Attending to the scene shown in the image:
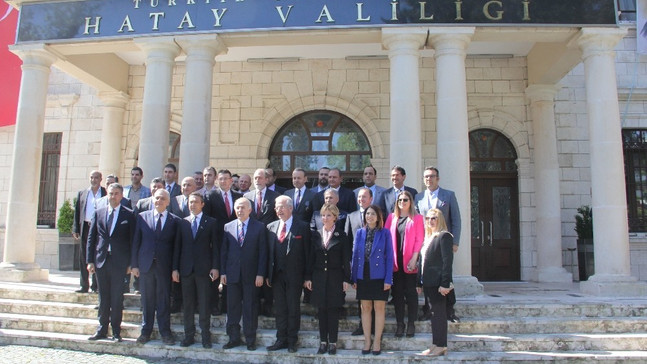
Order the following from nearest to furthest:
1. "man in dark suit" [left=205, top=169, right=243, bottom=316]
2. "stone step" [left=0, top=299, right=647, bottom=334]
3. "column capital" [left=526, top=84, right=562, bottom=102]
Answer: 1. "stone step" [left=0, top=299, right=647, bottom=334]
2. "man in dark suit" [left=205, top=169, right=243, bottom=316]
3. "column capital" [left=526, top=84, right=562, bottom=102]

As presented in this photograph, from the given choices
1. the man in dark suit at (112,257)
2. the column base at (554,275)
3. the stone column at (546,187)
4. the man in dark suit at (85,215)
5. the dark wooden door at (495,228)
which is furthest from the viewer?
the dark wooden door at (495,228)

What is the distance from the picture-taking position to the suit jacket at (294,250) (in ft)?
18.3

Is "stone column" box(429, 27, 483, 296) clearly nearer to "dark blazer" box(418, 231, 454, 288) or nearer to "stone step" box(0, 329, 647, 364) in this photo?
"stone step" box(0, 329, 647, 364)

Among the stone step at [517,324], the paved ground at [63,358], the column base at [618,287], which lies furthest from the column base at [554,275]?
the paved ground at [63,358]

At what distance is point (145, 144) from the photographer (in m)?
8.59

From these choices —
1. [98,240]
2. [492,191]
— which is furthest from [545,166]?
[98,240]

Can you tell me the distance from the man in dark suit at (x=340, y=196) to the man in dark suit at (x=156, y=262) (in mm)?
1894

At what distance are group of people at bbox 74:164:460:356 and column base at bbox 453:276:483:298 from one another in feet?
4.17

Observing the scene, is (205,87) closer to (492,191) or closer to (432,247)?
(432,247)

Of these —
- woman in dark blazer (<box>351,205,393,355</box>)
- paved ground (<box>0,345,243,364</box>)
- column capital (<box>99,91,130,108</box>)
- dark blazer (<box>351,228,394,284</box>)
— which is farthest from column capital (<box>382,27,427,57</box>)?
column capital (<box>99,91,130,108</box>)

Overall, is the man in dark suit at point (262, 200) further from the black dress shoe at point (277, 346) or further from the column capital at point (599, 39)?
the column capital at point (599, 39)

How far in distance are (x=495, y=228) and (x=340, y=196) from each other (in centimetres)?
604

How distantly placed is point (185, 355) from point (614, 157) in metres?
7.41

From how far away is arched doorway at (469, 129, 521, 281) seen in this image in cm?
1115
